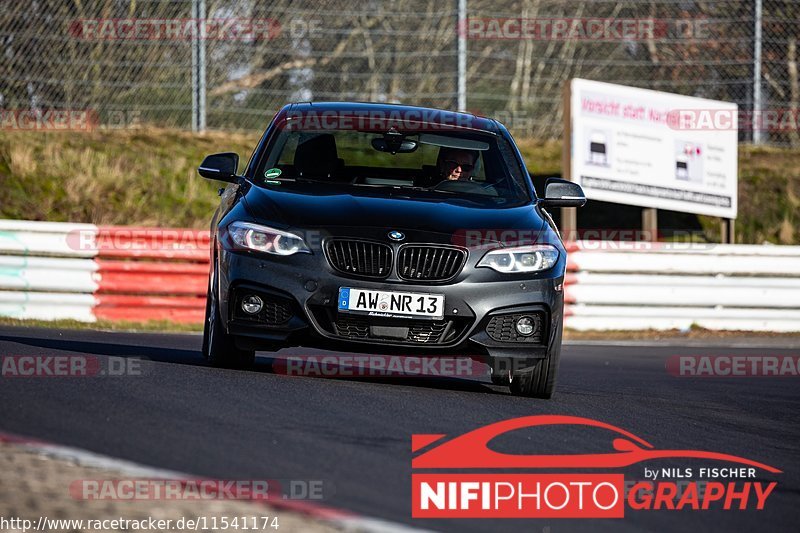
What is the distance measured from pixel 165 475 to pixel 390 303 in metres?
2.84

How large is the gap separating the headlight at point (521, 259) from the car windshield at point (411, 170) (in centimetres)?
59

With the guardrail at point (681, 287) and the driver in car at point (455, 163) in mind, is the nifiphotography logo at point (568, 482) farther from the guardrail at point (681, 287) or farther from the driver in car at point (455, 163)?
the guardrail at point (681, 287)

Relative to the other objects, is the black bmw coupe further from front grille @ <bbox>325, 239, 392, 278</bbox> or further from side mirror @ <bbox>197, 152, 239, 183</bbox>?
side mirror @ <bbox>197, 152, 239, 183</bbox>

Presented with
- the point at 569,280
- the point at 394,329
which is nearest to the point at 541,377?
the point at 394,329

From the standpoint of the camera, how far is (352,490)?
4648mm

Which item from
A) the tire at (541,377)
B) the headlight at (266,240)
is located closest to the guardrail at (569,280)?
the headlight at (266,240)

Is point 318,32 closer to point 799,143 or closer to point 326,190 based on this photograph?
point 799,143

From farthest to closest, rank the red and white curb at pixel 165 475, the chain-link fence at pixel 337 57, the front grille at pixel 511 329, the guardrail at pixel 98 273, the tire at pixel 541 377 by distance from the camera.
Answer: the chain-link fence at pixel 337 57, the guardrail at pixel 98 273, the tire at pixel 541 377, the front grille at pixel 511 329, the red and white curb at pixel 165 475

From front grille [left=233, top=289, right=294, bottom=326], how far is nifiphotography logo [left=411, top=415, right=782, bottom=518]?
149 centimetres

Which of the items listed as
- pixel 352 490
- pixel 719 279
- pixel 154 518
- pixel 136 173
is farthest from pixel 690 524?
pixel 136 173

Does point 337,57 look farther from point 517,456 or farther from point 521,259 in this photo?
point 517,456

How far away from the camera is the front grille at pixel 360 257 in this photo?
285 inches

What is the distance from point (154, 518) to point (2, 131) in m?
15.5

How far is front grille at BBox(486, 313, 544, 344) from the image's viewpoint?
734 cm
